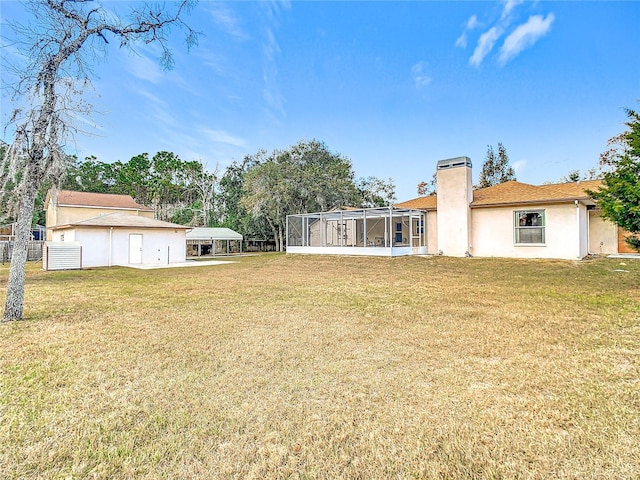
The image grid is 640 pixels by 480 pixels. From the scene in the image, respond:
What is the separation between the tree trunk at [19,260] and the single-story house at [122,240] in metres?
11.7

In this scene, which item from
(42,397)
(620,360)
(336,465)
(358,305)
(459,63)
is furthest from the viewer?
(459,63)

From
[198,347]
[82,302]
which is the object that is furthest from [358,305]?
[82,302]

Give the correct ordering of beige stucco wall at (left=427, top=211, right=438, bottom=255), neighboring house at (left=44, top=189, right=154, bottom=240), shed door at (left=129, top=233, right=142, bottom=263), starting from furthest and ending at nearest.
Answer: neighboring house at (left=44, top=189, right=154, bottom=240), shed door at (left=129, top=233, right=142, bottom=263), beige stucco wall at (left=427, top=211, right=438, bottom=255)

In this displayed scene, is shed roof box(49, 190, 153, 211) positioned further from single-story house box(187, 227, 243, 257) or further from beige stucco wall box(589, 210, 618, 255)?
beige stucco wall box(589, 210, 618, 255)

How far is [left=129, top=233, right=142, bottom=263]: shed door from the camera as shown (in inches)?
714

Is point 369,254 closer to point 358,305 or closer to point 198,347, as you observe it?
point 358,305

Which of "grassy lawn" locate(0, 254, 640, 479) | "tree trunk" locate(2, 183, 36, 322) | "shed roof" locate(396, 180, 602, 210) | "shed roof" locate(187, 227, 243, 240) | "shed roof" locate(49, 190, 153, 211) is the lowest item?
"grassy lawn" locate(0, 254, 640, 479)

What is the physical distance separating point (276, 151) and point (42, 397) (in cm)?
2677

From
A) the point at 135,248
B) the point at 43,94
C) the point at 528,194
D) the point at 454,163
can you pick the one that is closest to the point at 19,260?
the point at 43,94

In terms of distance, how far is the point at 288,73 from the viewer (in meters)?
17.4

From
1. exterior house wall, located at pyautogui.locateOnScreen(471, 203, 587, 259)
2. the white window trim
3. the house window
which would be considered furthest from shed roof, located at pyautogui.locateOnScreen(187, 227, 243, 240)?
the house window

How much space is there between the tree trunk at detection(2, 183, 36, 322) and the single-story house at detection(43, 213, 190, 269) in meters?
11.7

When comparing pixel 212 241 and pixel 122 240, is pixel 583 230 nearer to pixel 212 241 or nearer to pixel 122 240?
pixel 122 240

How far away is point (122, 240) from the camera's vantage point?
17.8 m
